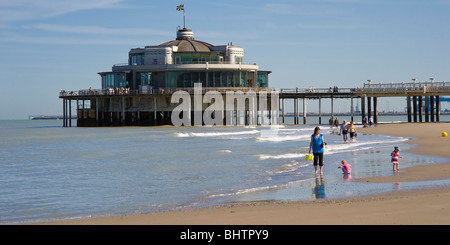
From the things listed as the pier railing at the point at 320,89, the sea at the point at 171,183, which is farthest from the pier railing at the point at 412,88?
the sea at the point at 171,183

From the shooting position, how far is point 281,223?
8914 mm

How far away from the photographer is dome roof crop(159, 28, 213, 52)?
72.8m

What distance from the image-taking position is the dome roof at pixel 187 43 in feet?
239

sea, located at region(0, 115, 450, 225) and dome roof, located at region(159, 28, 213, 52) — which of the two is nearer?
sea, located at region(0, 115, 450, 225)

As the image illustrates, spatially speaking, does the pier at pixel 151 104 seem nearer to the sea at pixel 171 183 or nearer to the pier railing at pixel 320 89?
the pier railing at pixel 320 89

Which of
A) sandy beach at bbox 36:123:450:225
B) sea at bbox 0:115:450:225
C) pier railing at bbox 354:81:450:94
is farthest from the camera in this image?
pier railing at bbox 354:81:450:94

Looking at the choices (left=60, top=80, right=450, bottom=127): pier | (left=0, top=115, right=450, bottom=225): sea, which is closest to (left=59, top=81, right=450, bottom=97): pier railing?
(left=60, top=80, right=450, bottom=127): pier

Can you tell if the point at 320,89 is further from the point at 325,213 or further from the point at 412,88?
the point at 325,213

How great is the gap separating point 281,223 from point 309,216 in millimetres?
697

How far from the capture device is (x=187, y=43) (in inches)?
2931

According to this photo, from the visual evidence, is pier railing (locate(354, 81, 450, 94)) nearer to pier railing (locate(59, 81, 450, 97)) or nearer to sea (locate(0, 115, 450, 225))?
pier railing (locate(59, 81, 450, 97))

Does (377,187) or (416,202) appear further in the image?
(377,187)
